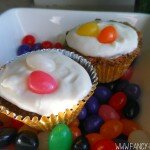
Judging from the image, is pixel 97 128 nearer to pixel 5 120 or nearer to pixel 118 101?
pixel 118 101

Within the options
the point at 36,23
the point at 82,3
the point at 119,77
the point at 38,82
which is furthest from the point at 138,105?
the point at 82,3

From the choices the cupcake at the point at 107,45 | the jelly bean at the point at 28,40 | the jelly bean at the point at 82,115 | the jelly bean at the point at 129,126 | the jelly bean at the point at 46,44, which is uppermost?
the cupcake at the point at 107,45

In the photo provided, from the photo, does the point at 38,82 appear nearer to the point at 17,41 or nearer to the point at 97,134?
the point at 97,134

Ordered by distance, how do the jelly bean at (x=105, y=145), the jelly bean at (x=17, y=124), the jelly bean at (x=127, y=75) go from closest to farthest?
the jelly bean at (x=105, y=145), the jelly bean at (x=17, y=124), the jelly bean at (x=127, y=75)

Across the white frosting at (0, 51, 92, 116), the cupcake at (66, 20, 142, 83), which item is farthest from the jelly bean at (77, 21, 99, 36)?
the white frosting at (0, 51, 92, 116)

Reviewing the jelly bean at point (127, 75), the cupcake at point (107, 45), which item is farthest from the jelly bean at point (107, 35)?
the jelly bean at point (127, 75)

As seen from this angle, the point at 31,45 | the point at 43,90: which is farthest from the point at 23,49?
the point at 43,90

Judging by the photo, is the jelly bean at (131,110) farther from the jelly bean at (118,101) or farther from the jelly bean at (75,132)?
the jelly bean at (75,132)
